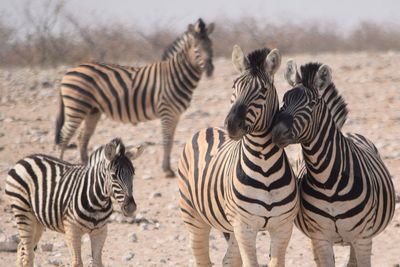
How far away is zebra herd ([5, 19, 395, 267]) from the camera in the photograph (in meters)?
5.58

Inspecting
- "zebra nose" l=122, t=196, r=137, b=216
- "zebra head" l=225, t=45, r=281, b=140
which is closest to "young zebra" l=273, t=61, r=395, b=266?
"zebra head" l=225, t=45, r=281, b=140

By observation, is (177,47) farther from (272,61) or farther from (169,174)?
(272,61)

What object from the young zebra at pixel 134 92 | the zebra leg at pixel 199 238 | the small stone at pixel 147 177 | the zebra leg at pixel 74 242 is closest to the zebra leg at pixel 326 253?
the zebra leg at pixel 199 238

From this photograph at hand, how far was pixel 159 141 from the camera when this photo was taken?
14078 mm

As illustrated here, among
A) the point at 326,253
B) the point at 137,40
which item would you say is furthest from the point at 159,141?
the point at 137,40

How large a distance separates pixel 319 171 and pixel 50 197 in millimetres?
2827

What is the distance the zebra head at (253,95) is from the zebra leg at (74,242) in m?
2.31

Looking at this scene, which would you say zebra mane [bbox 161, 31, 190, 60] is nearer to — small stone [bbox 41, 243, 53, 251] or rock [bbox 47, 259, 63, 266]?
small stone [bbox 41, 243, 53, 251]

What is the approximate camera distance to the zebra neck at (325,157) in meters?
5.76

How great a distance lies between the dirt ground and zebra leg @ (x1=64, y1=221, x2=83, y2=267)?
914mm

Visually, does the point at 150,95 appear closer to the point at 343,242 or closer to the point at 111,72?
the point at 111,72

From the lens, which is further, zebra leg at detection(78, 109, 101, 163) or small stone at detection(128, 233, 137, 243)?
zebra leg at detection(78, 109, 101, 163)

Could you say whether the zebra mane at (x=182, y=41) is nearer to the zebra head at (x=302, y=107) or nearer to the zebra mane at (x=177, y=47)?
the zebra mane at (x=177, y=47)

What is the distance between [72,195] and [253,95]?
2581 millimetres
